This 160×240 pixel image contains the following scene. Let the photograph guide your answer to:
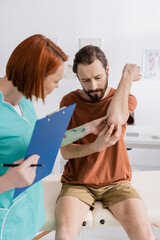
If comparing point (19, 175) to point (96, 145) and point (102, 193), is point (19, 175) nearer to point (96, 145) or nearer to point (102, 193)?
point (96, 145)

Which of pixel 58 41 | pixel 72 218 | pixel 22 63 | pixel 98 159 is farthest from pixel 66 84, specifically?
pixel 22 63

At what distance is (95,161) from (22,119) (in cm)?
56

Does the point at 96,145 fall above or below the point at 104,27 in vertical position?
below

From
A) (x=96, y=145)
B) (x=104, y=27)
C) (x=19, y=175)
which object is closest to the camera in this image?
(x=19, y=175)

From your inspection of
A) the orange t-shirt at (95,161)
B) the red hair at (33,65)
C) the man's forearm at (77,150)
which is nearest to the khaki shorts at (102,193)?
the orange t-shirt at (95,161)

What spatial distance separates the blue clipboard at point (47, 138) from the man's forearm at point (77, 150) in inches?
14.5

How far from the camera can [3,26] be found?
3.64 m

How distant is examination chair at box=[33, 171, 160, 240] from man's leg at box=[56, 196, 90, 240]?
2.1 inches

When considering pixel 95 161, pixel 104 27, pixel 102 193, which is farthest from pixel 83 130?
pixel 104 27

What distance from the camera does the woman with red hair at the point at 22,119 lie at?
74 centimetres

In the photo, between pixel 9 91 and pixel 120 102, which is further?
pixel 120 102

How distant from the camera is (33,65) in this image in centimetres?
74

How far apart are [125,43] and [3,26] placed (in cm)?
176

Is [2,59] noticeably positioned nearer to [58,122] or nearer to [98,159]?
[98,159]
